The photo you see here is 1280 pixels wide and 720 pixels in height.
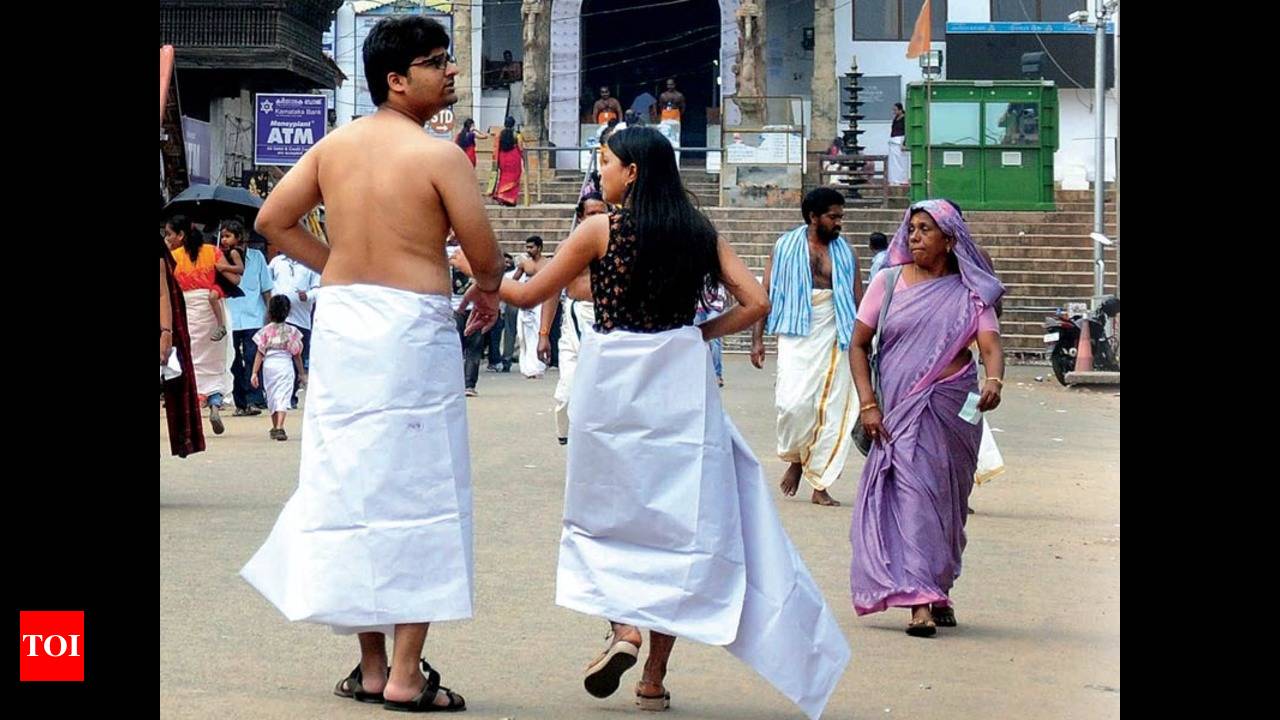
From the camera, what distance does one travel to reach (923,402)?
766cm

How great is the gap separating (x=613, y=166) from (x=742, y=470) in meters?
0.95

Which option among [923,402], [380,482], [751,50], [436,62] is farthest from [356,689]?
[751,50]

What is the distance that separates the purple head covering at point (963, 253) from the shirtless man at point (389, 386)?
7.58ft

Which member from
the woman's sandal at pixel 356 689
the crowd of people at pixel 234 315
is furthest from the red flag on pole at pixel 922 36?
the woman's sandal at pixel 356 689

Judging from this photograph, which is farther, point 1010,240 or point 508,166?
point 508,166

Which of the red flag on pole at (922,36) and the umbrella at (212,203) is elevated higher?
the red flag on pole at (922,36)

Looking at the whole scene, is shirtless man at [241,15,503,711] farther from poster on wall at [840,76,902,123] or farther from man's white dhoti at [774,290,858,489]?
poster on wall at [840,76,902,123]

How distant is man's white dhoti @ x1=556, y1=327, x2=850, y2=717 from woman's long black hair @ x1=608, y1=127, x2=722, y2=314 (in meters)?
0.13

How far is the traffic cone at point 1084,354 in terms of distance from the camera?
22.6m

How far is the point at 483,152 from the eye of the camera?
38.9 meters

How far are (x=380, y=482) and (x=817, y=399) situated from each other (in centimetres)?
626

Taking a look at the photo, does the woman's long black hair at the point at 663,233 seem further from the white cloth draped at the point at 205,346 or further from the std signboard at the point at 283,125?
the std signboard at the point at 283,125

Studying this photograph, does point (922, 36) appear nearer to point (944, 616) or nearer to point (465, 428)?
point (944, 616)
